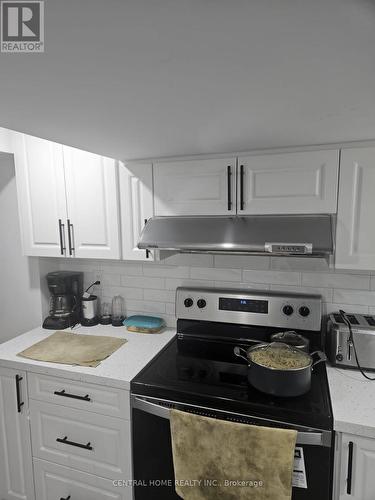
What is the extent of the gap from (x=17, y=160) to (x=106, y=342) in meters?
1.30

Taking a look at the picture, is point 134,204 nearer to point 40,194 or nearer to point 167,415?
point 40,194

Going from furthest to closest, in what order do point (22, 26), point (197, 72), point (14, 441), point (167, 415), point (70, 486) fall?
point (14, 441), point (70, 486), point (167, 415), point (197, 72), point (22, 26)

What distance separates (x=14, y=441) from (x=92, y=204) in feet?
4.71

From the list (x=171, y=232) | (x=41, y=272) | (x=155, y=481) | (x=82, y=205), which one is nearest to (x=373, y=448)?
(x=155, y=481)

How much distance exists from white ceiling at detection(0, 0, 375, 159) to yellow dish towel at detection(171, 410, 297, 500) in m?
1.20

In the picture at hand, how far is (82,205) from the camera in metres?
1.86

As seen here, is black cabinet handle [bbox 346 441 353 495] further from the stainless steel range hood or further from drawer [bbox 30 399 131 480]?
drawer [bbox 30 399 131 480]

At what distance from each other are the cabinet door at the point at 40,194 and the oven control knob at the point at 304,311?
4.89 ft

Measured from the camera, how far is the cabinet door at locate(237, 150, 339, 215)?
1442mm

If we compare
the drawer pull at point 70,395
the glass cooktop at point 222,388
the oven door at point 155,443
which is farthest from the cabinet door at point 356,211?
the drawer pull at point 70,395

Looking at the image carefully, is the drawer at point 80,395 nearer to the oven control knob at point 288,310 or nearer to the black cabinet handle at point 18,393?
the black cabinet handle at point 18,393

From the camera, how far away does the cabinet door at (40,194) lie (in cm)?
187

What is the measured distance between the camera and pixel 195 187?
1645 mm

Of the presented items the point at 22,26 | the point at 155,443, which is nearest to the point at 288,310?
the point at 155,443
